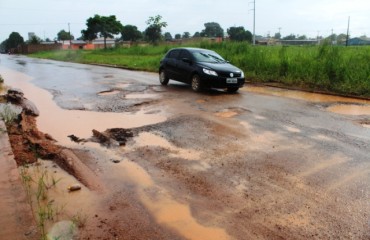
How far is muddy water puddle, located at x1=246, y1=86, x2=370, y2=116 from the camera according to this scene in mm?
9273

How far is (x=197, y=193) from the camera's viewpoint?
14.4 feet

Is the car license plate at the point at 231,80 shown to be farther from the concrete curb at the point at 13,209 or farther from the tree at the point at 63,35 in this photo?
the tree at the point at 63,35

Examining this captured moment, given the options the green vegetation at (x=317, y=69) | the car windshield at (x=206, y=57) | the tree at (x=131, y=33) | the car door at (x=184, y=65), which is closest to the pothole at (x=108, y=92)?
the car door at (x=184, y=65)

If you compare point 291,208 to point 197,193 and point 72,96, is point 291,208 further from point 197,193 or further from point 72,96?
point 72,96

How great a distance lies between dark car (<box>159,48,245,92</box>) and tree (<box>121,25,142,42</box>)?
2654 inches

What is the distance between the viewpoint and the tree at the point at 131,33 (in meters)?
78.2

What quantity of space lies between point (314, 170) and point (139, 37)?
77665 mm

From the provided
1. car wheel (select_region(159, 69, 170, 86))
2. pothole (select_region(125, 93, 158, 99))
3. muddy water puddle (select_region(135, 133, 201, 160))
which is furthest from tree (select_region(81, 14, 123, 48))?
muddy water puddle (select_region(135, 133, 201, 160))

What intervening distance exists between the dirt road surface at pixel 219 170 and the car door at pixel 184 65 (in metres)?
2.85

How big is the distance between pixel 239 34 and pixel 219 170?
239 feet

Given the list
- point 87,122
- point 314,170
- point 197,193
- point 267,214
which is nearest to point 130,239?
point 197,193

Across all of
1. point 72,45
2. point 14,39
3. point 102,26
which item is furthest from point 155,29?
point 14,39

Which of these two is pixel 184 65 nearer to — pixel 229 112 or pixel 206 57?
pixel 206 57

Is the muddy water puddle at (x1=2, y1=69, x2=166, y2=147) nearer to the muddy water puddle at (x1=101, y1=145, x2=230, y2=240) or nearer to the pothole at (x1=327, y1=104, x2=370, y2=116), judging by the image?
the muddy water puddle at (x1=101, y1=145, x2=230, y2=240)
